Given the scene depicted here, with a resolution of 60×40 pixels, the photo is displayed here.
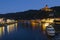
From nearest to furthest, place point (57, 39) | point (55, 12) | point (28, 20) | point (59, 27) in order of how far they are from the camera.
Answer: point (57, 39)
point (59, 27)
point (55, 12)
point (28, 20)

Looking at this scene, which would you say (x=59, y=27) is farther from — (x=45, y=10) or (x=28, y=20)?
(x=28, y=20)

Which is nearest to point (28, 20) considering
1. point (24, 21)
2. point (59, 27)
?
point (24, 21)

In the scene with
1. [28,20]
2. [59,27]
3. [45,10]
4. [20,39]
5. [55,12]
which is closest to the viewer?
[20,39]

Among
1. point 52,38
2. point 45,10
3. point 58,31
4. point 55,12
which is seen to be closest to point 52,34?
point 52,38

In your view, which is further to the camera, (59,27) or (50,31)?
(59,27)

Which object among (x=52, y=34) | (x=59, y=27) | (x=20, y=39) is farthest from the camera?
(x=59, y=27)

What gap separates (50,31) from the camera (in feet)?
126

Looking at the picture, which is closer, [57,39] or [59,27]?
[57,39]

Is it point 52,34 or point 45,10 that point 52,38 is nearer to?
point 52,34

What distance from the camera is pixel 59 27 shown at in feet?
143

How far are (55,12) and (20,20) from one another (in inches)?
2572

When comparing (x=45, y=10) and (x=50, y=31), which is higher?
(x=45, y=10)

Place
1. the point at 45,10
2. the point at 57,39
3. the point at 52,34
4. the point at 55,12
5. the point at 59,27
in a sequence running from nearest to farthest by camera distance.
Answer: the point at 57,39 < the point at 52,34 < the point at 59,27 < the point at 55,12 < the point at 45,10

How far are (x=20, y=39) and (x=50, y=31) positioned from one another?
507 cm
